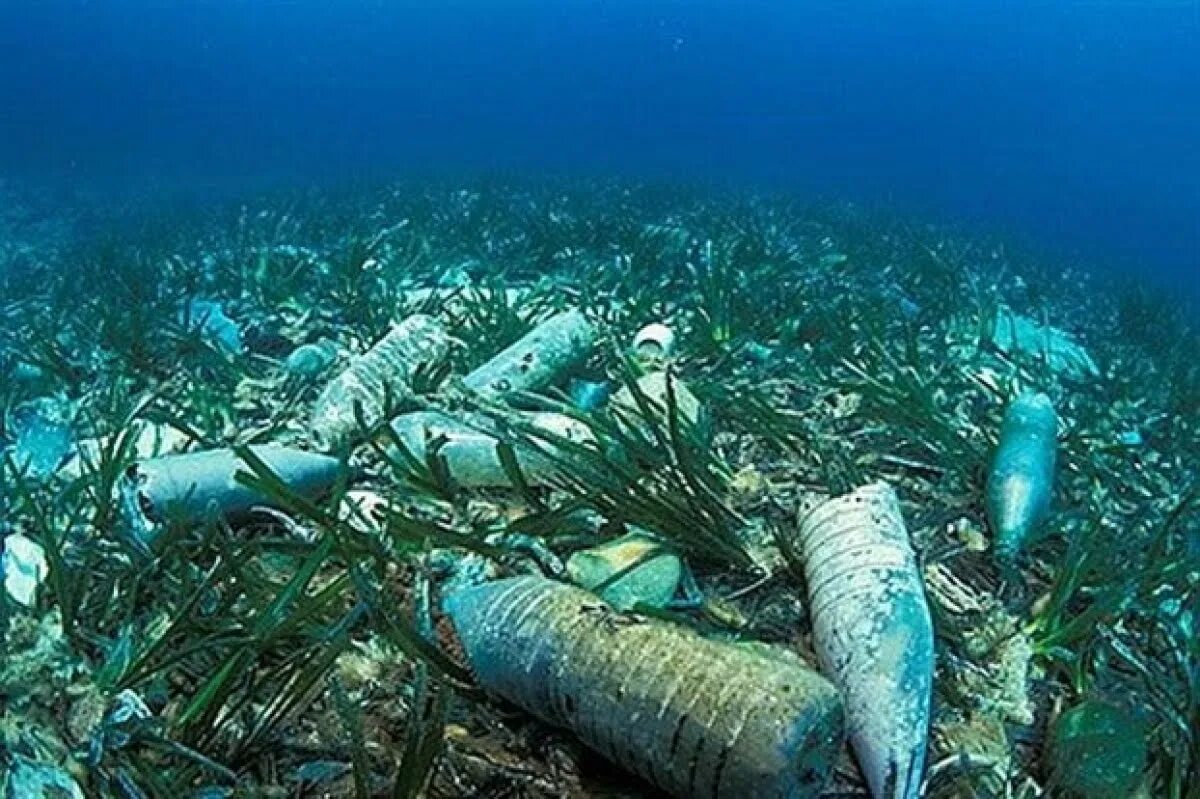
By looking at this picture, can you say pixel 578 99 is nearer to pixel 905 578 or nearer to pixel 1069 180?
pixel 1069 180

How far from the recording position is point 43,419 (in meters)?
4.31

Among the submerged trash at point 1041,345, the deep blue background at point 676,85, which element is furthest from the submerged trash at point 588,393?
the deep blue background at point 676,85

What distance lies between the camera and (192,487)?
295cm

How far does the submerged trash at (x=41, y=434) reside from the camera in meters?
3.84

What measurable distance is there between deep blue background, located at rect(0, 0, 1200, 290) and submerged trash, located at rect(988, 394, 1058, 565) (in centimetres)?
4859

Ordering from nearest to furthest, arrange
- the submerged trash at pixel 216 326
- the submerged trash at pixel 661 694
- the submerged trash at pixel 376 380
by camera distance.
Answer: the submerged trash at pixel 661 694 < the submerged trash at pixel 376 380 < the submerged trash at pixel 216 326

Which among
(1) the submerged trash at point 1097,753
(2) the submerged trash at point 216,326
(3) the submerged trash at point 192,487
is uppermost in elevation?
(3) the submerged trash at point 192,487

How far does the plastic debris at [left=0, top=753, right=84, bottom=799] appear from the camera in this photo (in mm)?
1732

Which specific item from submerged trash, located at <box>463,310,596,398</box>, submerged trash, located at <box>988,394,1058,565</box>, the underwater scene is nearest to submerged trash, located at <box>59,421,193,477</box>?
the underwater scene

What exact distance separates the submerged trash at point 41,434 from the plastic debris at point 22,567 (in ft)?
2.49

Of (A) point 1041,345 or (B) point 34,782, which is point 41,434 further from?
(A) point 1041,345

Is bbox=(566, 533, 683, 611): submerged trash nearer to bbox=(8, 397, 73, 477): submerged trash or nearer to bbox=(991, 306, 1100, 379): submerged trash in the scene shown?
bbox=(8, 397, 73, 477): submerged trash

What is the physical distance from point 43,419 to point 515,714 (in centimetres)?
319

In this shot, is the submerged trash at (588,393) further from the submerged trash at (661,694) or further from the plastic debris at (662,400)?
the submerged trash at (661,694)
